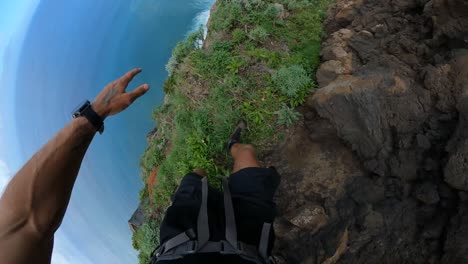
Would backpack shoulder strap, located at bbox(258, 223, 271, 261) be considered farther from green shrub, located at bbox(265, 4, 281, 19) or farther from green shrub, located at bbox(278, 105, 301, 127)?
green shrub, located at bbox(265, 4, 281, 19)

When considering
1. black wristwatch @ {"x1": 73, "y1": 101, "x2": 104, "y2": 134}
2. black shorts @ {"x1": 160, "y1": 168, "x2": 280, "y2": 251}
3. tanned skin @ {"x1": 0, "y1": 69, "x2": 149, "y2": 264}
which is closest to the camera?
tanned skin @ {"x1": 0, "y1": 69, "x2": 149, "y2": 264}

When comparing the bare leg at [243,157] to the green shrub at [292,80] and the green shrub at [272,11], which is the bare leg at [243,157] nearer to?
the green shrub at [292,80]

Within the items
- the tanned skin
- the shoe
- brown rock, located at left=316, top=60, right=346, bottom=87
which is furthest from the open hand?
brown rock, located at left=316, top=60, right=346, bottom=87

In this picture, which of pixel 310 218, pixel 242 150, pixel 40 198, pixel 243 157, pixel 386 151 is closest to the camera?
pixel 40 198

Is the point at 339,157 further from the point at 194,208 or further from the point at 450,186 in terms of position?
the point at 194,208

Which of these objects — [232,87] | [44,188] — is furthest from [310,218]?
[44,188]

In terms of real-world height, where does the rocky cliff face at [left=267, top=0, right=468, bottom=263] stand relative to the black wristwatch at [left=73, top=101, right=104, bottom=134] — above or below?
below

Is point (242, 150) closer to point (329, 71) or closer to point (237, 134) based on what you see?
point (237, 134)

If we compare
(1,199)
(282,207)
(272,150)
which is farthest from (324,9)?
(1,199)
